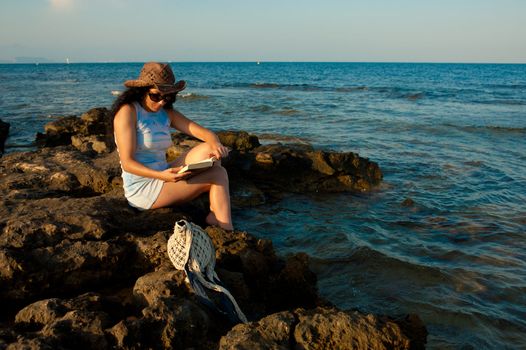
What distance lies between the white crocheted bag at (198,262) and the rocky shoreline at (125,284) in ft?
0.27

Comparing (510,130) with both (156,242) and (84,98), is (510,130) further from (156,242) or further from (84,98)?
(84,98)

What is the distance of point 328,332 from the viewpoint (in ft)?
9.18

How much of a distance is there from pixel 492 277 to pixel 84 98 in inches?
1069

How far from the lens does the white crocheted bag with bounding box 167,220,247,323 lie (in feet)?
10.5

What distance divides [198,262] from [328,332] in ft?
3.53

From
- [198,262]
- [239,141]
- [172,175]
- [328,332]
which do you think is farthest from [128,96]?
[239,141]

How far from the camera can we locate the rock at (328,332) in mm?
2721

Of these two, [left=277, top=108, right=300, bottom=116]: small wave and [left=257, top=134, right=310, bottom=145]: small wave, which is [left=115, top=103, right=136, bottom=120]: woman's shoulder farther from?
[left=277, top=108, right=300, bottom=116]: small wave

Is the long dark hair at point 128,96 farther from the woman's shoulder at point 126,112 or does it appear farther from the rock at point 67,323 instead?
the rock at point 67,323

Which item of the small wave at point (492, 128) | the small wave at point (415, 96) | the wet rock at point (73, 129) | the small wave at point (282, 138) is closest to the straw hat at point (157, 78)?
the wet rock at point (73, 129)

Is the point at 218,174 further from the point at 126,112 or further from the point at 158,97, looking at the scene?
the point at 126,112

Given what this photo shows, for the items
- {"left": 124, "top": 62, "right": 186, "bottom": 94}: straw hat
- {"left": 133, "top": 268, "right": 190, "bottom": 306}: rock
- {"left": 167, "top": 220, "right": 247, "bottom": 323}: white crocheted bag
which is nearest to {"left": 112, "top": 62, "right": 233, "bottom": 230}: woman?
{"left": 124, "top": 62, "right": 186, "bottom": 94}: straw hat

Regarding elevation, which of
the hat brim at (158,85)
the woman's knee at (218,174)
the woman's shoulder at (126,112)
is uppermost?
the hat brim at (158,85)

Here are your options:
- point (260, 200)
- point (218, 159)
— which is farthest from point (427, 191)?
point (218, 159)
